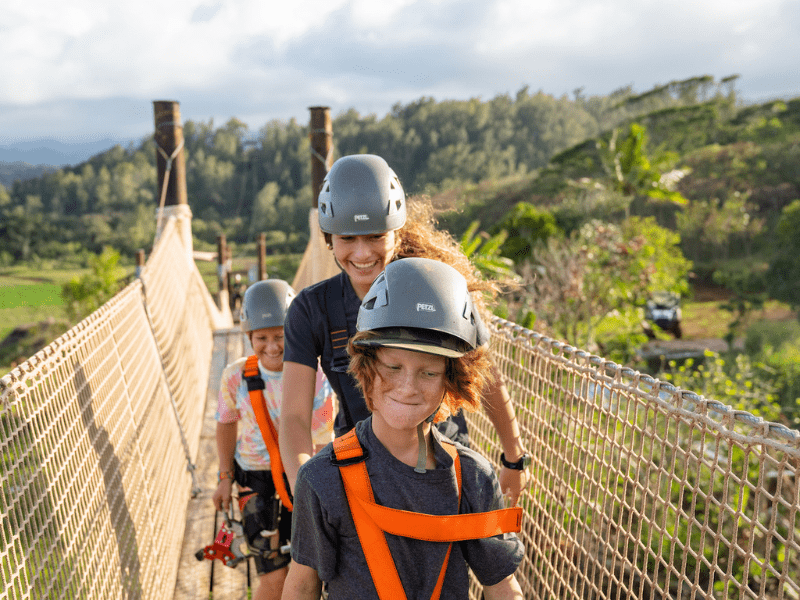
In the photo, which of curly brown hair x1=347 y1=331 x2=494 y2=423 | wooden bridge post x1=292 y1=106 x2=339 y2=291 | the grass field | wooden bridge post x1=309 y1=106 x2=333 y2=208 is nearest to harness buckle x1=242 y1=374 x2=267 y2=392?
curly brown hair x1=347 y1=331 x2=494 y2=423

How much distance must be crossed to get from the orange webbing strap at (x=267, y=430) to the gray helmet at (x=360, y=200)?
0.69 metres

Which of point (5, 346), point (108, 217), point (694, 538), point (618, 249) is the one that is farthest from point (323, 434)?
point (108, 217)

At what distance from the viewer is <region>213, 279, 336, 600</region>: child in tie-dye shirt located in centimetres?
232

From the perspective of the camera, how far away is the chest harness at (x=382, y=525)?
1.27m

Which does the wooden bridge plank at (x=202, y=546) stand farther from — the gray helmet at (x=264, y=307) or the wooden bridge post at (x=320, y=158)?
the wooden bridge post at (x=320, y=158)

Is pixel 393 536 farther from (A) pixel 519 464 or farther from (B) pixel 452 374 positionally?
A: (A) pixel 519 464

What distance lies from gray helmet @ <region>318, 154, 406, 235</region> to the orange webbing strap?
69cm

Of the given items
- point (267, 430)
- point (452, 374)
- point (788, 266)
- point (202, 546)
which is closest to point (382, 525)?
point (452, 374)

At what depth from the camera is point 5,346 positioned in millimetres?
→ 30062

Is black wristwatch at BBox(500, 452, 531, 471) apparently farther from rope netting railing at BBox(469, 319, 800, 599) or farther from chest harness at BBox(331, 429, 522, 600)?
chest harness at BBox(331, 429, 522, 600)

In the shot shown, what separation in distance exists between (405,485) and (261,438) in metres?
1.21

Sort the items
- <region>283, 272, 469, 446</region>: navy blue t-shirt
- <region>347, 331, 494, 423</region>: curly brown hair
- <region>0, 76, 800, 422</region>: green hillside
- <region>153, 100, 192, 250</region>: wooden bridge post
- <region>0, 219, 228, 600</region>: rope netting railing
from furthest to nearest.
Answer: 1. <region>0, 76, 800, 422</region>: green hillside
2. <region>153, 100, 192, 250</region>: wooden bridge post
3. <region>283, 272, 469, 446</region>: navy blue t-shirt
4. <region>0, 219, 228, 600</region>: rope netting railing
5. <region>347, 331, 494, 423</region>: curly brown hair

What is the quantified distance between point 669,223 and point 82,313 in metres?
25.1

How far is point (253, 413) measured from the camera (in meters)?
2.40
